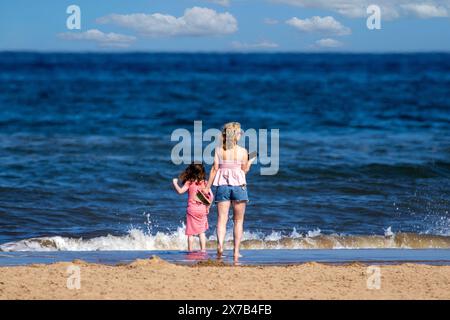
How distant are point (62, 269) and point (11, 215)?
4782 millimetres

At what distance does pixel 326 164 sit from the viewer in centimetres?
1678


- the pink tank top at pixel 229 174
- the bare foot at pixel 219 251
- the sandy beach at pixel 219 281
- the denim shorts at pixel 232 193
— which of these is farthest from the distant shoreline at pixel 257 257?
the pink tank top at pixel 229 174

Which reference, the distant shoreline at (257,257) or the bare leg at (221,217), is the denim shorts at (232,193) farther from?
the distant shoreline at (257,257)

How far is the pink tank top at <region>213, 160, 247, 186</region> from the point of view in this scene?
327 inches

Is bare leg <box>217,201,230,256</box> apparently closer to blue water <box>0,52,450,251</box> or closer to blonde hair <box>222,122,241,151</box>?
blonde hair <box>222,122,241,151</box>

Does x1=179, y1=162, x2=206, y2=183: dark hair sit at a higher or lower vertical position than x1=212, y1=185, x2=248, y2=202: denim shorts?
higher

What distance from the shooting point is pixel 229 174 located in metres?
8.30

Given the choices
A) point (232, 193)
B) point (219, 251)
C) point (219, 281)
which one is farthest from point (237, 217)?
point (219, 281)

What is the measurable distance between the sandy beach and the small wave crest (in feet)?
7.71

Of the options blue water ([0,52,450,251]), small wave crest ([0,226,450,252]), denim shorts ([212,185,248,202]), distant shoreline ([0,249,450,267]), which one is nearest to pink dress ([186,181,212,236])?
distant shoreline ([0,249,450,267])

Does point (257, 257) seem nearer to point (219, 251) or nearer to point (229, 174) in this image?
point (219, 251)

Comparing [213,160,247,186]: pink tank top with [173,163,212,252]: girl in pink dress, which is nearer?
[213,160,247,186]: pink tank top
